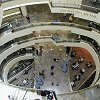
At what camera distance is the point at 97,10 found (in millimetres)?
22703

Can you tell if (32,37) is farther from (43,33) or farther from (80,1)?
(80,1)

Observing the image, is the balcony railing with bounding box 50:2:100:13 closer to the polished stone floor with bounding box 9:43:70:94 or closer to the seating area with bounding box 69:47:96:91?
the polished stone floor with bounding box 9:43:70:94

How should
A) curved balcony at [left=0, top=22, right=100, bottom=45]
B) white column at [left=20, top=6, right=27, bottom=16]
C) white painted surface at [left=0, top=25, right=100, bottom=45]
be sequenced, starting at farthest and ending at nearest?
white column at [left=20, top=6, right=27, bottom=16] → curved balcony at [left=0, top=22, right=100, bottom=45] → white painted surface at [left=0, top=25, right=100, bottom=45]

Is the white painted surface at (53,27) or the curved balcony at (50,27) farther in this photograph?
the curved balcony at (50,27)

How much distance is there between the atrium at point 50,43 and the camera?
2389cm

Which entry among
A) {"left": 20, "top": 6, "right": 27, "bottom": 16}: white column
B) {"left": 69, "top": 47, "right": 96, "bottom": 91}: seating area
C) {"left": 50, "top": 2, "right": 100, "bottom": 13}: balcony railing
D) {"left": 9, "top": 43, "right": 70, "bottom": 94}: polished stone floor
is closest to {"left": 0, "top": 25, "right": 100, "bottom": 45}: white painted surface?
{"left": 20, "top": 6, "right": 27, "bottom": 16}: white column

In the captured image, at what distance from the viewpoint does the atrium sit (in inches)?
941

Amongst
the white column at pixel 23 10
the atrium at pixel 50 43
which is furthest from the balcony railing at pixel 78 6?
the white column at pixel 23 10

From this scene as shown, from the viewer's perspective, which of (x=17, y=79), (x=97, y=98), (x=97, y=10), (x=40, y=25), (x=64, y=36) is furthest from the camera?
(x=17, y=79)

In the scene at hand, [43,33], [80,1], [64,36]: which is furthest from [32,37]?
[80,1]

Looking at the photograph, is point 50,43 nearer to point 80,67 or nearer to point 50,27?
point 80,67

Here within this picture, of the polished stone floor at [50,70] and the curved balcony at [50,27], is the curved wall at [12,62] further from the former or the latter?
the curved balcony at [50,27]

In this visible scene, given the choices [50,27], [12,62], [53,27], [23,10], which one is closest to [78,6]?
[53,27]

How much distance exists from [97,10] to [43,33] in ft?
27.4
